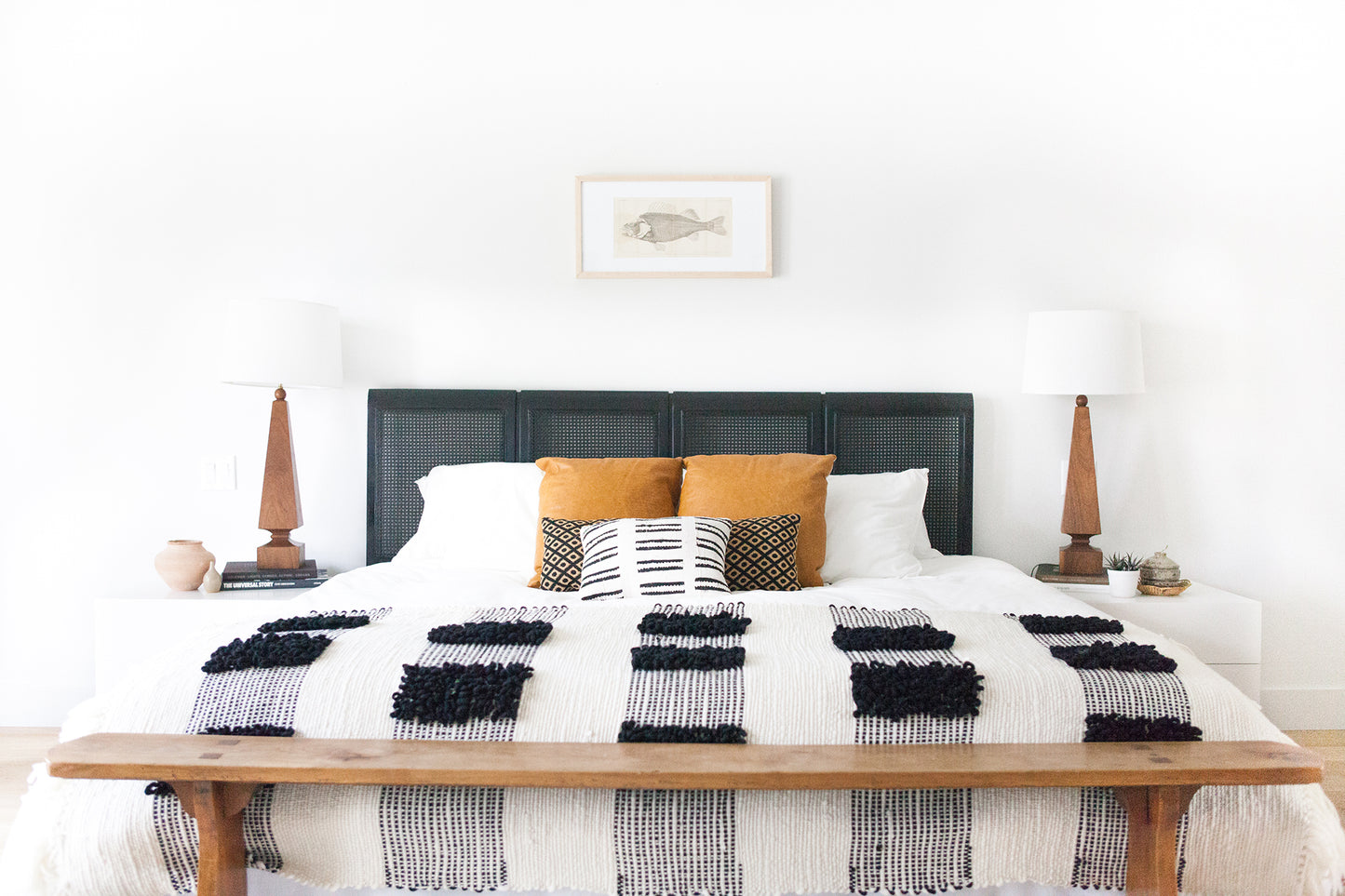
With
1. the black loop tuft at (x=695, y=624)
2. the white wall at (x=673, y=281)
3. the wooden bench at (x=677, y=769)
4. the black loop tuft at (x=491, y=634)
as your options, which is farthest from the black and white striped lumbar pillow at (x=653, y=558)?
the white wall at (x=673, y=281)

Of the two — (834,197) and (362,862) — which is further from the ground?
(834,197)

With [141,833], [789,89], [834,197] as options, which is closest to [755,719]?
[141,833]

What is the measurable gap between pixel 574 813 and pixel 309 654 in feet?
1.90

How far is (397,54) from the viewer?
3131 millimetres

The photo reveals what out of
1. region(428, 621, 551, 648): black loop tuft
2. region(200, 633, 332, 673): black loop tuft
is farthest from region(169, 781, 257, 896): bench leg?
region(428, 621, 551, 648): black loop tuft

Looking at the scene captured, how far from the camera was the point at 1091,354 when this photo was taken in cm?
286

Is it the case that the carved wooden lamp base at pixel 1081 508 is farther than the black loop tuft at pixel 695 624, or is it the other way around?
the carved wooden lamp base at pixel 1081 508

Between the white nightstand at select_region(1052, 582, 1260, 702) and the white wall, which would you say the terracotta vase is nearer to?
the white wall

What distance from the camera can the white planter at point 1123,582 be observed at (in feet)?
8.93

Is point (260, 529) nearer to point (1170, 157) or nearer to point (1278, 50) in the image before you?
point (1170, 157)

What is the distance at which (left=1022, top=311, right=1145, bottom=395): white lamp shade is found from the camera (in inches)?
113

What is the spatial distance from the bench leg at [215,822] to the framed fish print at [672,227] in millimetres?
2143

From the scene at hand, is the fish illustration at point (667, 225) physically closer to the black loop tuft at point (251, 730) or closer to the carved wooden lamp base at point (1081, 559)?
the carved wooden lamp base at point (1081, 559)

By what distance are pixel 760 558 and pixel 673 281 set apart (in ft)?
4.00
